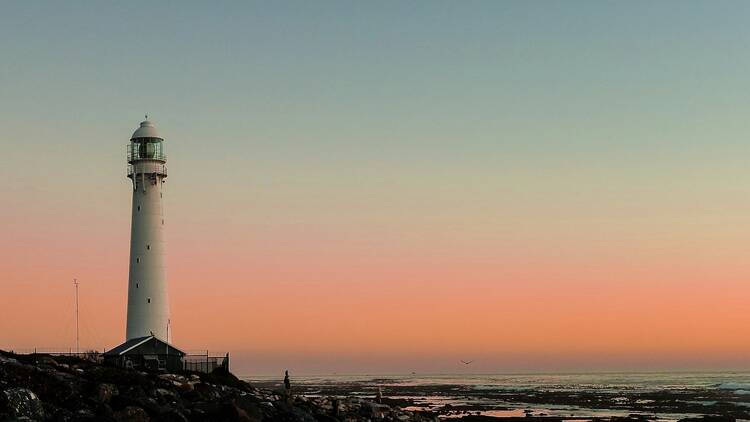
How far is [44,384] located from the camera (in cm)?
2503

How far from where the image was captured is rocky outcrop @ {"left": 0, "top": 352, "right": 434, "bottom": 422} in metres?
23.0

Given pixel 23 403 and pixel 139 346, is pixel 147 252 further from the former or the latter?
pixel 23 403

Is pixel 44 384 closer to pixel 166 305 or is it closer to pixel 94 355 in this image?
pixel 94 355

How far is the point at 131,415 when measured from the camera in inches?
957

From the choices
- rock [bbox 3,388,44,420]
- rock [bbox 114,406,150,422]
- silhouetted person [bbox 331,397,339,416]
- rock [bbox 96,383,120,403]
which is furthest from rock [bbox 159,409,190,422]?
silhouetted person [bbox 331,397,339,416]

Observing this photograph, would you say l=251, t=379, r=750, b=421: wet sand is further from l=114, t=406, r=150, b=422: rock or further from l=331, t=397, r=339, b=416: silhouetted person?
l=114, t=406, r=150, b=422: rock

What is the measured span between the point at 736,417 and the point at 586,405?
1675cm

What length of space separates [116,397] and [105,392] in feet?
1.14

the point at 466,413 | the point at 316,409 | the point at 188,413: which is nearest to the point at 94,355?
the point at 316,409

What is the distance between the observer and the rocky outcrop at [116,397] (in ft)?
75.6

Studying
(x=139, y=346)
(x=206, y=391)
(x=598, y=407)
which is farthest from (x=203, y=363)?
(x=598, y=407)

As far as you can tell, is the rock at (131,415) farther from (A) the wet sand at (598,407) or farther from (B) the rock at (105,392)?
A: (A) the wet sand at (598,407)


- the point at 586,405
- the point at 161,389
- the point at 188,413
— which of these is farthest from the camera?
the point at 586,405

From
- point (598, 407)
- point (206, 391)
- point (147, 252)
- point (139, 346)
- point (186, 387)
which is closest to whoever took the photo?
point (186, 387)
